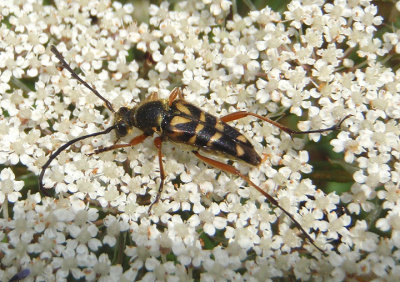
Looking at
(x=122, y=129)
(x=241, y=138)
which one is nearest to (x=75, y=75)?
(x=122, y=129)

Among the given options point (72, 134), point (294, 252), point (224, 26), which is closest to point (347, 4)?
point (224, 26)

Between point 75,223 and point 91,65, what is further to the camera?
point 91,65

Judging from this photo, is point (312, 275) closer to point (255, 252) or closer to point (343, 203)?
point (255, 252)

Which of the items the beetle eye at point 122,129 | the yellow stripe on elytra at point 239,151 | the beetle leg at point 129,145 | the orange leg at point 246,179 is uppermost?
the beetle eye at point 122,129

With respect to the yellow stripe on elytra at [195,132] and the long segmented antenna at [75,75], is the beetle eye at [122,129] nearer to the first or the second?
the long segmented antenna at [75,75]

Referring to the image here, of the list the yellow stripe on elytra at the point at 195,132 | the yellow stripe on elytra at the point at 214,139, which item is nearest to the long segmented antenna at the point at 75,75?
the yellow stripe on elytra at the point at 195,132

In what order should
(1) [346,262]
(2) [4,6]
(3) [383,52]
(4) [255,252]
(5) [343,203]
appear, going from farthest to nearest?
(2) [4,6], (3) [383,52], (5) [343,203], (4) [255,252], (1) [346,262]

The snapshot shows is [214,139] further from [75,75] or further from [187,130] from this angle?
[75,75]
